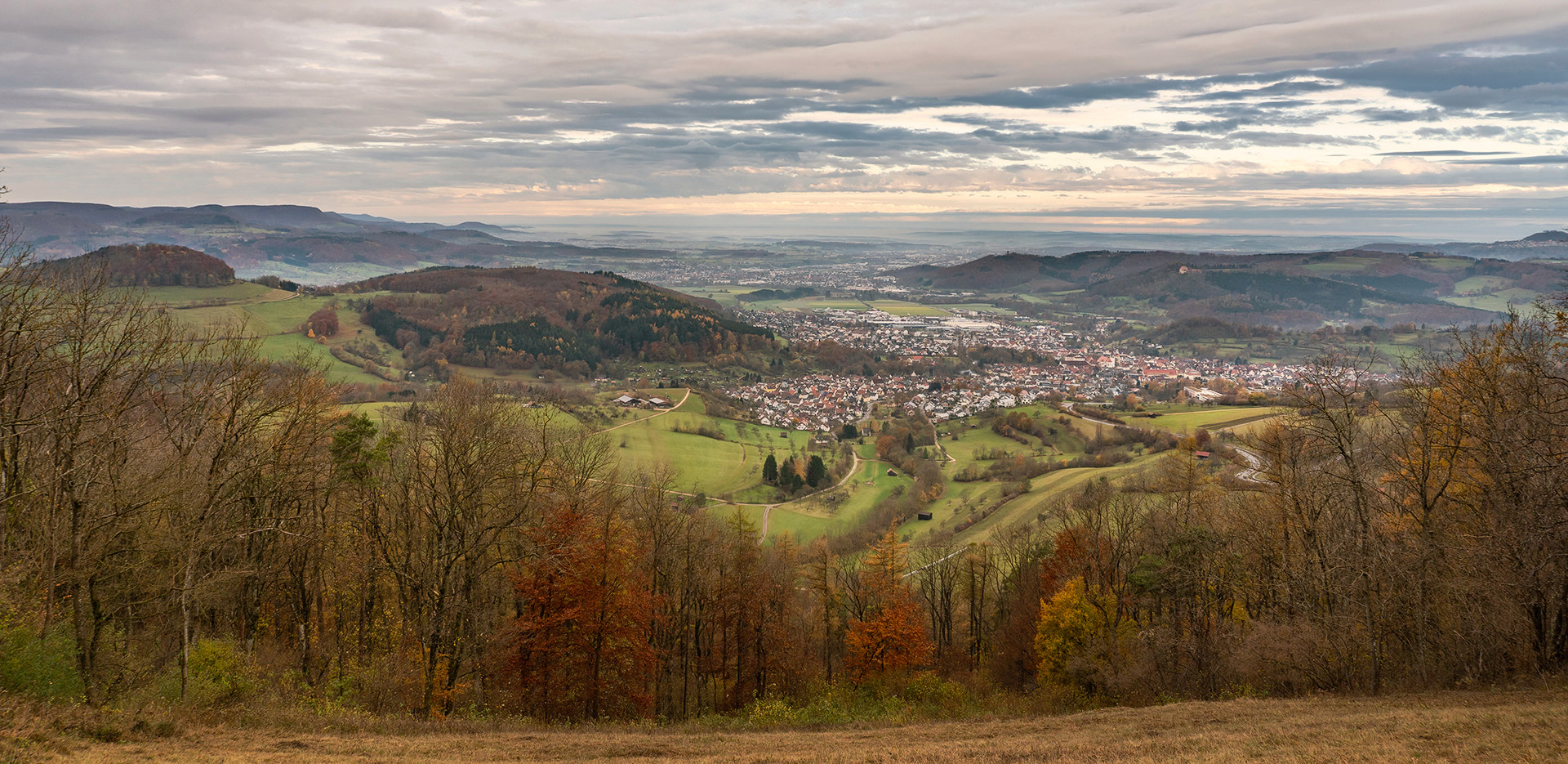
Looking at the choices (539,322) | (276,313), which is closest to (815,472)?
(539,322)

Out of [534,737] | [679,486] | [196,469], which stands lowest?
[679,486]

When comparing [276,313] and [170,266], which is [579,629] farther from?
[170,266]

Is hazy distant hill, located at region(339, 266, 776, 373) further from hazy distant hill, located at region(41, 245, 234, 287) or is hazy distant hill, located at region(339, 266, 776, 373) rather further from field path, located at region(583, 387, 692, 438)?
field path, located at region(583, 387, 692, 438)

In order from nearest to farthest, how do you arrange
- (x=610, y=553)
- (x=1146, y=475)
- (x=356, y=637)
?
(x=610, y=553) → (x=356, y=637) → (x=1146, y=475)

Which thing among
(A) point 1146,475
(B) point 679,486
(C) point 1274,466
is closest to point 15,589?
(C) point 1274,466

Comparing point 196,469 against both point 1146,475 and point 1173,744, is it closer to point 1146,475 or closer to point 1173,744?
point 1173,744

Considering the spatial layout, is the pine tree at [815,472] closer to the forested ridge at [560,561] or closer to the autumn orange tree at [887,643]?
the forested ridge at [560,561]
